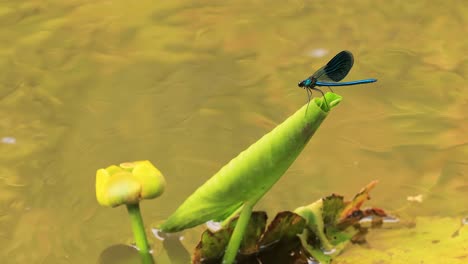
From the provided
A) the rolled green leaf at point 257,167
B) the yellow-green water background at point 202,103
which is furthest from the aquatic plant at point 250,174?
the yellow-green water background at point 202,103

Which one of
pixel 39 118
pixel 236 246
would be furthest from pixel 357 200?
pixel 39 118

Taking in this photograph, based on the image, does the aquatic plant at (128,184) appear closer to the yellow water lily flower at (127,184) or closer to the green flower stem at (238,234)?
the yellow water lily flower at (127,184)

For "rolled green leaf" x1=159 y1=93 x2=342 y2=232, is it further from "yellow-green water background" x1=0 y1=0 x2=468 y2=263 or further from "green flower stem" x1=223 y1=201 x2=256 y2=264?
"yellow-green water background" x1=0 y1=0 x2=468 y2=263

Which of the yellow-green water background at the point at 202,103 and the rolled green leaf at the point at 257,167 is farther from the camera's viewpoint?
the yellow-green water background at the point at 202,103

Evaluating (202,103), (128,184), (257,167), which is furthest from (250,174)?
(202,103)

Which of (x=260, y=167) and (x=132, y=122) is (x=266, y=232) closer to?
(x=260, y=167)

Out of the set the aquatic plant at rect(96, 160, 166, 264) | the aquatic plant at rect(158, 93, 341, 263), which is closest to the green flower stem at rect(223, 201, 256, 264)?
the aquatic plant at rect(158, 93, 341, 263)

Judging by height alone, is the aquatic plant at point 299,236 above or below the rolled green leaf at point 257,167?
below
